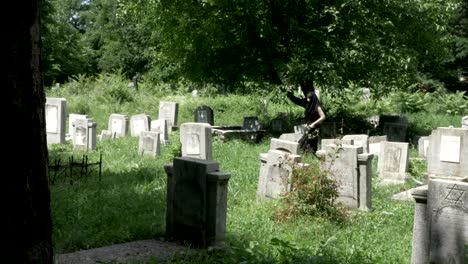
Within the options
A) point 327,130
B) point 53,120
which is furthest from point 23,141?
point 327,130

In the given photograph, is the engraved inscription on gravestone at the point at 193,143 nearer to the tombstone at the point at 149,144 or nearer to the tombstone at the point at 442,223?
the tombstone at the point at 149,144

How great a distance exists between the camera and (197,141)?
13.5 meters

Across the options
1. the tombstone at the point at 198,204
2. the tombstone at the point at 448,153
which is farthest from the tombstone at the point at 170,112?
the tombstone at the point at 198,204

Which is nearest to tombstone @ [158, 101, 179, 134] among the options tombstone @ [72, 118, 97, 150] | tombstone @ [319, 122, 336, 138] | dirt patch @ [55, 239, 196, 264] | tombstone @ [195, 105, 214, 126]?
tombstone @ [195, 105, 214, 126]

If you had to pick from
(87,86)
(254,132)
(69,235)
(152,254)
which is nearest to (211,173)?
(152,254)

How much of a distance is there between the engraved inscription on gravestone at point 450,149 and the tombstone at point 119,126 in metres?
10.5

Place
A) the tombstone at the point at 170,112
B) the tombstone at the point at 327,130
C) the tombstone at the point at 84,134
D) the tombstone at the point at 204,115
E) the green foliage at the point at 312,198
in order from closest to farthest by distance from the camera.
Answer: the green foliage at the point at 312,198 → the tombstone at the point at 84,134 → the tombstone at the point at 327,130 → the tombstone at the point at 204,115 → the tombstone at the point at 170,112

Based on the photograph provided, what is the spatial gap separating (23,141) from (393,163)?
989 centimetres

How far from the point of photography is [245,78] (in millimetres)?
19312

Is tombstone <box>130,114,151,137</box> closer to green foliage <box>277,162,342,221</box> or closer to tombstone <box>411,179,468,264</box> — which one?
green foliage <box>277,162,342,221</box>

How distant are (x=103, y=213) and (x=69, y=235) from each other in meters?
1.20

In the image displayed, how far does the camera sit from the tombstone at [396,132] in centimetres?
1842

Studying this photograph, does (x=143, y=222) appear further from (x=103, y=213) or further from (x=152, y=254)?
(x=152, y=254)

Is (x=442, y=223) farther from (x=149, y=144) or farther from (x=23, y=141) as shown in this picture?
(x=149, y=144)
